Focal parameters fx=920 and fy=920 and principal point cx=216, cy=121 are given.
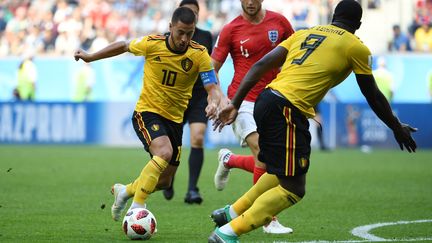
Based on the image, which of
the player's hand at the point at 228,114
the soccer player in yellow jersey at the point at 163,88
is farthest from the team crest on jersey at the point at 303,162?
the soccer player in yellow jersey at the point at 163,88

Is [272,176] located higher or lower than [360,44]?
lower

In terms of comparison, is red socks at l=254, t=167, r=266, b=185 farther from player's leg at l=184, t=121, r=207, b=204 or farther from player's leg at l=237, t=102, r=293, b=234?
player's leg at l=184, t=121, r=207, b=204

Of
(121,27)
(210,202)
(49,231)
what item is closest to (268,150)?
(49,231)

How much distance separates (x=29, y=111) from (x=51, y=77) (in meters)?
2.17

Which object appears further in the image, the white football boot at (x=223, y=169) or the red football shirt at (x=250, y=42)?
the white football boot at (x=223, y=169)


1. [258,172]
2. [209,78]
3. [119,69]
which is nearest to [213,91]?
[209,78]

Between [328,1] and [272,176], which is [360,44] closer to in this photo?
[272,176]

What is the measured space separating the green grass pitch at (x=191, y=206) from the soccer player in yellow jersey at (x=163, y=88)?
0.56 metres

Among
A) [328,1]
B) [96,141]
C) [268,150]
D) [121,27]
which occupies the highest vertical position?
[268,150]

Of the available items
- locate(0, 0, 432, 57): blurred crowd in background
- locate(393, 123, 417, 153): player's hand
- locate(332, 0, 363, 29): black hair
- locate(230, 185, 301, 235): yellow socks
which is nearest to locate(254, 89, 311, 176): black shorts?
locate(230, 185, 301, 235): yellow socks

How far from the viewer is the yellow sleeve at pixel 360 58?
709 centimetres

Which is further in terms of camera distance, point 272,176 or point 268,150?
point 272,176

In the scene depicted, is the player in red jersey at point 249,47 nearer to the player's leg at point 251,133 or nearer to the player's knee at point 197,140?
the player's leg at point 251,133

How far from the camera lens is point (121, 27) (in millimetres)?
29844
